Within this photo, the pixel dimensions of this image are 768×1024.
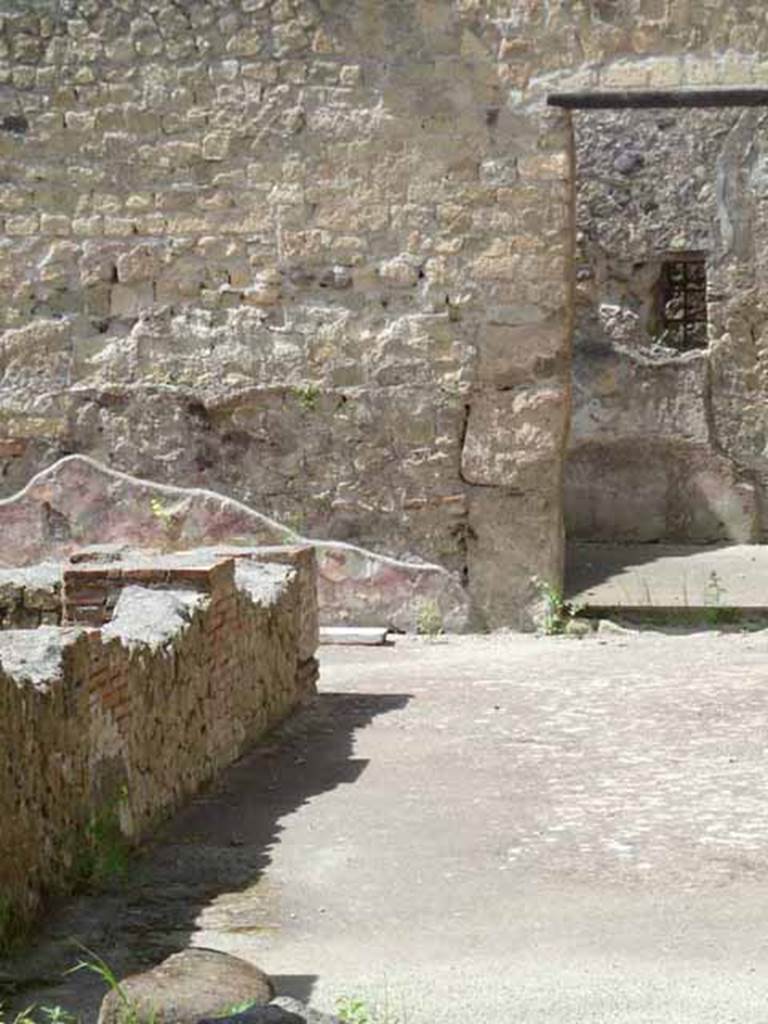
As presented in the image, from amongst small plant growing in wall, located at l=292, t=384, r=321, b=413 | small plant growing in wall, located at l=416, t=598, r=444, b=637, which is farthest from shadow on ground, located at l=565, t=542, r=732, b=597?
small plant growing in wall, located at l=292, t=384, r=321, b=413

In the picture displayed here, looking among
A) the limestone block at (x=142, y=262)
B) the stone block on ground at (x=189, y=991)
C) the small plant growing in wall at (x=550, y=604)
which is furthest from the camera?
the limestone block at (x=142, y=262)

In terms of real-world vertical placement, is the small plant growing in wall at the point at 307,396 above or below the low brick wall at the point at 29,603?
above

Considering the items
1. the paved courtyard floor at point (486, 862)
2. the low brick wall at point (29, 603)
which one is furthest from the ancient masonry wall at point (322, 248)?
the low brick wall at point (29, 603)

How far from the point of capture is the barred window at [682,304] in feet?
49.2

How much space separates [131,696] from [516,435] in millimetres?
4385

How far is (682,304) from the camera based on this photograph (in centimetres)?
1505

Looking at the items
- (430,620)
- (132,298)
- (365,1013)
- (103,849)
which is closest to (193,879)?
(103,849)

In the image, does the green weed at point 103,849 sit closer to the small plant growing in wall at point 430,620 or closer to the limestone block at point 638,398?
the small plant growing in wall at point 430,620

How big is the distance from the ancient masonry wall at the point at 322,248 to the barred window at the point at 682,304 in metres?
5.57

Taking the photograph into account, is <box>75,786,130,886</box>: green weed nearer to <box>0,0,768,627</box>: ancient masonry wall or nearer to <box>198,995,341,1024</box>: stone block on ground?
<box>198,995,341,1024</box>: stone block on ground

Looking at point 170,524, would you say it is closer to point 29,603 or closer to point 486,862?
point 29,603

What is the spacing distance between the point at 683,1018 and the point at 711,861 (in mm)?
1313

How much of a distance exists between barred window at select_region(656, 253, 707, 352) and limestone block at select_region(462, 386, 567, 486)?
18.5 feet

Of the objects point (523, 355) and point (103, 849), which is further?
point (523, 355)
